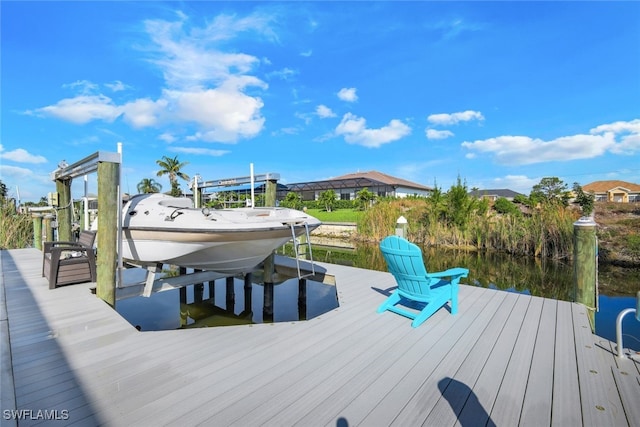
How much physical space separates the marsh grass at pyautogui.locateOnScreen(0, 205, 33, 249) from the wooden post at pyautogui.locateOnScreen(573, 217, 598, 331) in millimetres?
13478

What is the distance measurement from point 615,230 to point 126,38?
1583 centimetres

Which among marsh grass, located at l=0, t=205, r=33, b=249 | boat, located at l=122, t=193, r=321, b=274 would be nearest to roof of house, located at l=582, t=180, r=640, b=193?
boat, located at l=122, t=193, r=321, b=274

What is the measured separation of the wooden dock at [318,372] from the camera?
1.49m

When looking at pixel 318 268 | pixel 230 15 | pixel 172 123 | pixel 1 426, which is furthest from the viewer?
pixel 172 123

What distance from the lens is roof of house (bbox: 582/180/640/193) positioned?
39147mm

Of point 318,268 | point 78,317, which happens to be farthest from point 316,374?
point 318,268

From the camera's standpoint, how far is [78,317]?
2.77 meters

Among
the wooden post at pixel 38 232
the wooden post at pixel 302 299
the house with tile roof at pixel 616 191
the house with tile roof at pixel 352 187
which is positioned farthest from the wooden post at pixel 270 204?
the house with tile roof at pixel 616 191

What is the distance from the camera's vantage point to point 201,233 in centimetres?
336

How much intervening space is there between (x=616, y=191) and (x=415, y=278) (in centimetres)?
5011

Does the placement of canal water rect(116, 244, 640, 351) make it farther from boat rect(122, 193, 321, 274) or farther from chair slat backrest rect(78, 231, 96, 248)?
chair slat backrest rect(78, 231, 96, 248)

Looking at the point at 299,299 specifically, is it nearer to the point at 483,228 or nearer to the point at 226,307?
the point at 226,307

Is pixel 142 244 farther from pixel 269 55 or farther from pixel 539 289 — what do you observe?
pixel 269 55

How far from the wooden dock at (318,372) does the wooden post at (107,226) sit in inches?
10.5
